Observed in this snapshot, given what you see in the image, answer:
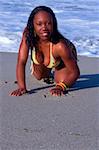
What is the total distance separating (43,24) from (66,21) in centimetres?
459

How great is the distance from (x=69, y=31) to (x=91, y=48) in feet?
4.77

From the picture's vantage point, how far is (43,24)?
12.7 feet

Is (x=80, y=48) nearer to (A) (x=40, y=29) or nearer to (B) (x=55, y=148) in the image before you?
(A) (x=40, y=29)

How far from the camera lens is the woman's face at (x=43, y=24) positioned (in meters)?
3.88

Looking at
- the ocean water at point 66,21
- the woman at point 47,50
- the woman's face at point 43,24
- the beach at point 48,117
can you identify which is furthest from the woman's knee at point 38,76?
the ocean water at point 66,21

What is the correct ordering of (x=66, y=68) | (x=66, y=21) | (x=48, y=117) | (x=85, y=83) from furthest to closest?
(x=66, y=21), (x=85, y=83), (x=66, y=68), (x=48, y=117)

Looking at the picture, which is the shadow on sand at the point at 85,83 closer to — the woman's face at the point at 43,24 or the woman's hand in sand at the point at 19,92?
the woman's hand in sand at the point at 19,92

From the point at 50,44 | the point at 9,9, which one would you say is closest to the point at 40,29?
the point at 50,44

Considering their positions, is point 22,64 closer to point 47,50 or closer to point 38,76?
point 47,50

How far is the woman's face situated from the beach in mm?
440

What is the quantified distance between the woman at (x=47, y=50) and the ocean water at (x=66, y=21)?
168 cm

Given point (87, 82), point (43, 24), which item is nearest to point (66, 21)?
point (87, 82)

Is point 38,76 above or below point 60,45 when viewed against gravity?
below

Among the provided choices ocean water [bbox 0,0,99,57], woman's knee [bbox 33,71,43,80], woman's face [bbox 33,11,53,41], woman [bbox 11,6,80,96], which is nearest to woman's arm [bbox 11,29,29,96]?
woman [bbox 11,6,80,96]
